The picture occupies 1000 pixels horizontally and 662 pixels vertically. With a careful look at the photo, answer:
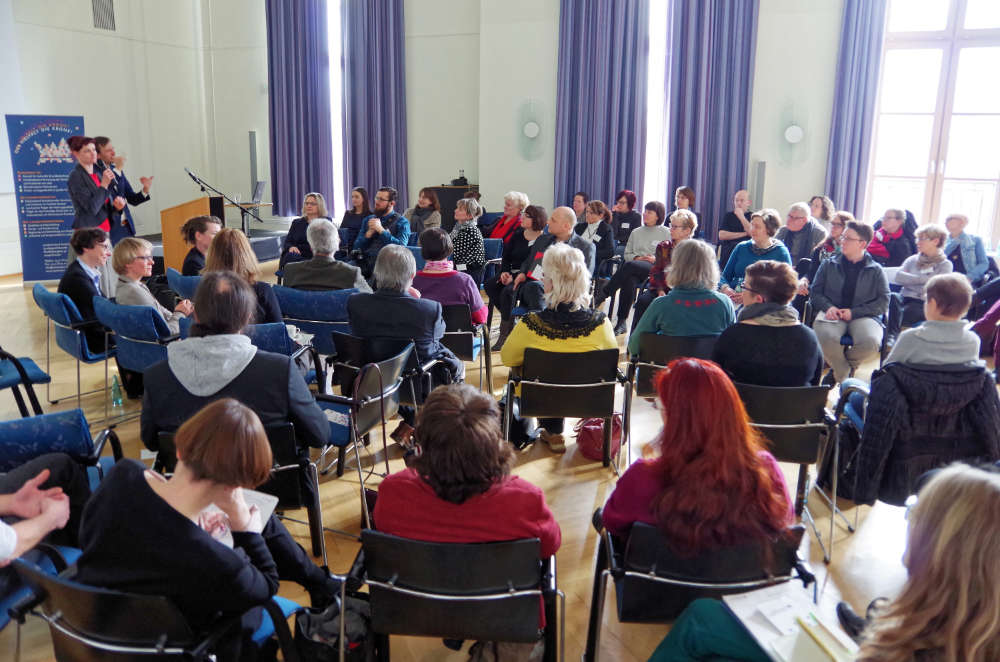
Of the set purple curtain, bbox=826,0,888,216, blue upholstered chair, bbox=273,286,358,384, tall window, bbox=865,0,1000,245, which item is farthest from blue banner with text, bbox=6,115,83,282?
tall window, bbox=865,0,1000,245

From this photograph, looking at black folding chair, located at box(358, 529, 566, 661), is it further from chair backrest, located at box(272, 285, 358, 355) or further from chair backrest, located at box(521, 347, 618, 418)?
chair backrest, located at box(272, 285, 358, 355)

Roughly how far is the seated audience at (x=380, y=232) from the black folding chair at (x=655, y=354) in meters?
3.42

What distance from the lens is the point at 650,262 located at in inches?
250

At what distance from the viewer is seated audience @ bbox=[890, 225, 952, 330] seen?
208 inches

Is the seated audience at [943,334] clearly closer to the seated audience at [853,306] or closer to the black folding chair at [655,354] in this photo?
the black folding chair at [655,354]

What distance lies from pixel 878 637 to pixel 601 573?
914mm

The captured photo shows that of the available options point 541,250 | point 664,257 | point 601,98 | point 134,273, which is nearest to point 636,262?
point 664,257

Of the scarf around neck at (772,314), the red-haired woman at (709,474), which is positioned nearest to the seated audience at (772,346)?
the scarf around neck at (772,314)

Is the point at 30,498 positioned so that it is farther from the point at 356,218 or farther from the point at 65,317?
the point at 356,218

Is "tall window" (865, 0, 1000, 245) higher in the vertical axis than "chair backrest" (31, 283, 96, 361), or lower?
higher

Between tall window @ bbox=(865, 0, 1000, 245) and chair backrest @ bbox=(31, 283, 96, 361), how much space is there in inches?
301

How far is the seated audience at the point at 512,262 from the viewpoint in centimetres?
580

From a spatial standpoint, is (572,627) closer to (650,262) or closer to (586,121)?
(650,262)

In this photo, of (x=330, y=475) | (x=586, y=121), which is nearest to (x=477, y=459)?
(x=330, y=475)
